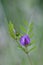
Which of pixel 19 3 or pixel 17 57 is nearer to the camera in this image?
pixel 17 57

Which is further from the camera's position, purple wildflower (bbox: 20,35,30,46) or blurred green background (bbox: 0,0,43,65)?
blurred green background (bbox: 0,0,43,65)

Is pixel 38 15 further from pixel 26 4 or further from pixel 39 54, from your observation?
pixel 39 54

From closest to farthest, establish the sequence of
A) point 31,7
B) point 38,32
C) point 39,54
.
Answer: point 39,54 < point 38,32 < point 31,7

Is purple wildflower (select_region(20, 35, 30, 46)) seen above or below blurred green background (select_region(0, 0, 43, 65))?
above

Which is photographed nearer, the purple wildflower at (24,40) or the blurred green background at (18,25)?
the purple wildflower at (24,40)

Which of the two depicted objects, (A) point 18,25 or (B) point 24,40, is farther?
(A) point 18,25

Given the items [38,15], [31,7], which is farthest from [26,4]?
[38,15]

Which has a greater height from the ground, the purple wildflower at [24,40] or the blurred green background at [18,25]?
the purple wildflower at [24,40]

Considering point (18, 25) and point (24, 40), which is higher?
point (24, 40)
